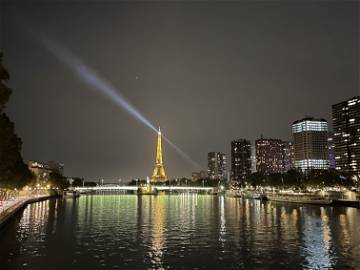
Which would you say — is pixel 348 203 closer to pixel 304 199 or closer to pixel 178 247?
pixel 304 199

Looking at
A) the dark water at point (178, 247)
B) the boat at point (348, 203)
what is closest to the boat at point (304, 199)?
the boat at point (348, 203)

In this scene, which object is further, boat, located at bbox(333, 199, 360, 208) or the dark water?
boat, located at bbox(333, 199, 360, 208)

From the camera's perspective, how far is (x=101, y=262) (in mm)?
22922

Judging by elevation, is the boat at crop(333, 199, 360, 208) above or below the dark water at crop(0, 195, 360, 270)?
above

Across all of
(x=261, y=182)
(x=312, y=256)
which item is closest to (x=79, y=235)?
(x=312, y=256)

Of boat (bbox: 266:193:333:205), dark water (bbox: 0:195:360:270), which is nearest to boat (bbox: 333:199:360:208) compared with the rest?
boat (bbox: 266:193:333:205)

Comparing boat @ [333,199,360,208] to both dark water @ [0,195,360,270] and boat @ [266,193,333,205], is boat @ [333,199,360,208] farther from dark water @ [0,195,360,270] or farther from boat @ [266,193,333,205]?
dark water @ [0,195,360,270]

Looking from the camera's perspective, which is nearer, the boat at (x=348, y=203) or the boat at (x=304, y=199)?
the boat at (x=348, y=203)

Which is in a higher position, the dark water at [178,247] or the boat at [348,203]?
the boat at [348,203]

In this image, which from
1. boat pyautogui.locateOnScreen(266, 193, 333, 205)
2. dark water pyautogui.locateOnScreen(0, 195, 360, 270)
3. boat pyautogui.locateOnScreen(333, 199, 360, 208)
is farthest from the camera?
boat pyautogui.locateOnScreen(266, 193, 333, 205)

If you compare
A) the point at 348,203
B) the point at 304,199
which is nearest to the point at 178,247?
the point at 348,203

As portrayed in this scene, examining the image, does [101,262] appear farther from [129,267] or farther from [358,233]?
[358,233]

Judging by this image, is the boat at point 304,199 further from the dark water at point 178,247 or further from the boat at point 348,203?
the dark water at point 178,247

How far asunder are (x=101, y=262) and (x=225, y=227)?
2099cm
